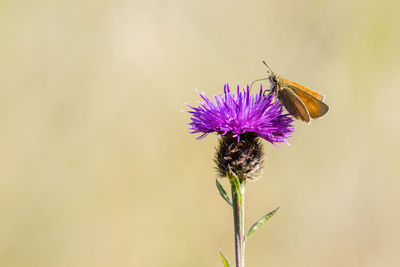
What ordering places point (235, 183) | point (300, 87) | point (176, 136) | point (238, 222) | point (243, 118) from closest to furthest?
point (238, 222)
point (235, 183)
point (243, 118)
point (300, 87)
point (176, 136)

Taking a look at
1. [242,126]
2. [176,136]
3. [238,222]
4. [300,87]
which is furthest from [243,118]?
[176,136]

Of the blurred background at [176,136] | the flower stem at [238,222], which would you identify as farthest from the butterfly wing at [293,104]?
the blurred background at [176,136]

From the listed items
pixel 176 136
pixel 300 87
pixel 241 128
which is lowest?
pixel 241 128

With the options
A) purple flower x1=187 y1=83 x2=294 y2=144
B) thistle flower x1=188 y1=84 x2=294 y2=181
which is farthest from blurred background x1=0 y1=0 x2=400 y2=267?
purple flower x1=187 y1=83 x2=294 y2=144

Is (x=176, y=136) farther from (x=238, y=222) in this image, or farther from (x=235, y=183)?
(x=238, y=222)

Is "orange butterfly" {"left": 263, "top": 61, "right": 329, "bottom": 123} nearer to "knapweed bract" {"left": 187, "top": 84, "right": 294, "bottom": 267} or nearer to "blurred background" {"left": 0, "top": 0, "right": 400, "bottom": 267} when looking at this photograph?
"knapweed bract" {"left": 187, "top": 84, "right": 294, "bottom": 267}

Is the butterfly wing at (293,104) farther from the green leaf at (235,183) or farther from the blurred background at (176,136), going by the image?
the blurred background at (176,136)

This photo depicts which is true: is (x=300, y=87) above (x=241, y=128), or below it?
above
